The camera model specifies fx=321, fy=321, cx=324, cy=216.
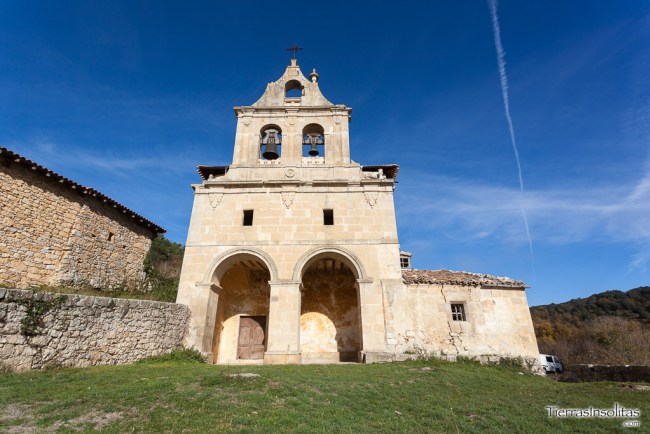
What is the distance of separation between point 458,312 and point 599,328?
3524 centimetres

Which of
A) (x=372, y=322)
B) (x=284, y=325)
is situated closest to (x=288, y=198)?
(x=284, y=325)

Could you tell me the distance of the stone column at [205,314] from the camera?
12.5 meters

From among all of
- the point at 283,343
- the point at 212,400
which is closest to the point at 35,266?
the point at 283,343

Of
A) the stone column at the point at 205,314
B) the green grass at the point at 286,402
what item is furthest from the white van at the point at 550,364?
the stone column at the point at 205,314

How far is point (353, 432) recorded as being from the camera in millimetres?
4691

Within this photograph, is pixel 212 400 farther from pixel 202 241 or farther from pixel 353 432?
pixel 202 241

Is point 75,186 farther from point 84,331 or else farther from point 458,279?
point 458,279

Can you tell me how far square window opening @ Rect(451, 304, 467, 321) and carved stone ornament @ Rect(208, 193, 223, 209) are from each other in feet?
37.2

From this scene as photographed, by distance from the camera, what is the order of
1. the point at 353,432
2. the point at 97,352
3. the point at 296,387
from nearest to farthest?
the point at 353,432, the point at 296,387, the point at 97,352

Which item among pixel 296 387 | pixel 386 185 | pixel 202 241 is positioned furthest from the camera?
pixel 386 185

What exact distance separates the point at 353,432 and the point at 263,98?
54.1 feet

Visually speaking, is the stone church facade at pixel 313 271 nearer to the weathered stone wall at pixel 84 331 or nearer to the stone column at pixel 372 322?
the stone column at pixel 372 322

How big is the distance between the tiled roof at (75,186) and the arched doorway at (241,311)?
20.5 ft

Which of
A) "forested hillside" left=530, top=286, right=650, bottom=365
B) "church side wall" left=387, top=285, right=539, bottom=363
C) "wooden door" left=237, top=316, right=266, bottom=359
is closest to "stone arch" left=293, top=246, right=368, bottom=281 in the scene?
"church side wall" left=387, top=285, right=539, bottom=363
